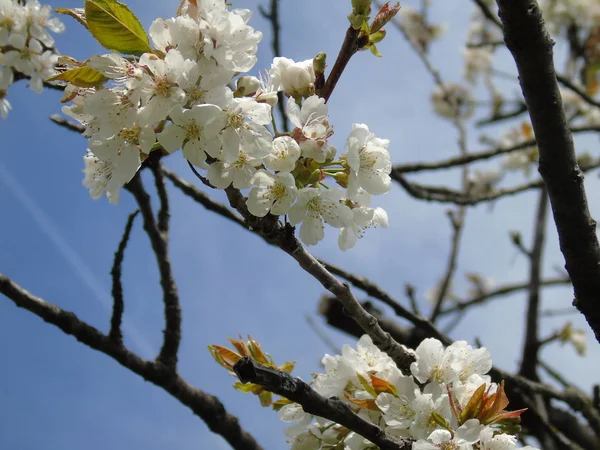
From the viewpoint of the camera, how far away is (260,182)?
40.9 inches

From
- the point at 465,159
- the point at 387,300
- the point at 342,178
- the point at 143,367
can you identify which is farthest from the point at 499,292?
the point at 342,178

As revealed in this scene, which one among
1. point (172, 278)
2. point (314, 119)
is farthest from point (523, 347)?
point (314, 119)

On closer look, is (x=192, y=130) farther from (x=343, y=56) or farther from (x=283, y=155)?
(x=343, y=56)

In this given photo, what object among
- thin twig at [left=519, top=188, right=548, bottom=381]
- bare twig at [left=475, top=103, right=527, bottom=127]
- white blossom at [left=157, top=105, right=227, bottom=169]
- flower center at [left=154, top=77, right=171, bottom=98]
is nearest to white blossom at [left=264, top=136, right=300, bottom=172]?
white blossom at [left=157, top=105, right=227, bottom=169]

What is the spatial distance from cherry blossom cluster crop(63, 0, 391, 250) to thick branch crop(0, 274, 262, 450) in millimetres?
707

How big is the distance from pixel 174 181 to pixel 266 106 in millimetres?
1258

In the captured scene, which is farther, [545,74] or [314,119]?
[545,74]

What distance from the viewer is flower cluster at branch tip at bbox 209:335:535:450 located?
1171 millimetres

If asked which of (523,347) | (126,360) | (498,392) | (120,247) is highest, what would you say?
(523,347)

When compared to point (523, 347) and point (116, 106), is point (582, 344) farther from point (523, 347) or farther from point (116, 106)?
point (116, 106)

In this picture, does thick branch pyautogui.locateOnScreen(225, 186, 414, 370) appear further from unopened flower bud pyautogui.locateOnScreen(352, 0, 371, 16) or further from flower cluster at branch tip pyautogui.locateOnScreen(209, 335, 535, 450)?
unopened flower bud pyautogui.locateOnScreen(352, 0, 371, 16)

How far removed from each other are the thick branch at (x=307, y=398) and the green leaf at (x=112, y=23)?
0.60 m

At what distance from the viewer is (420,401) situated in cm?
120

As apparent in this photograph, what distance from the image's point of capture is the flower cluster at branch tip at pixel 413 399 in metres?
1.17
